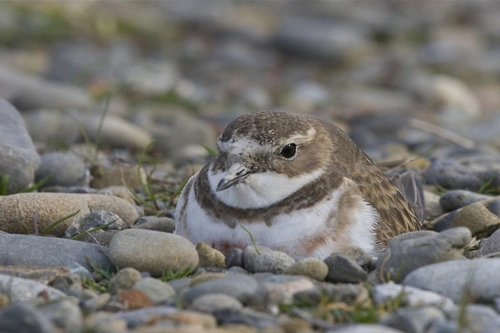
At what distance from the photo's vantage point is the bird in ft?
18.2

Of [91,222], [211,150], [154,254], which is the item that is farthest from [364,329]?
[211,150]

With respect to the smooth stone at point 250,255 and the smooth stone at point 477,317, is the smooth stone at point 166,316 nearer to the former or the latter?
the smooth stone at point 250,255

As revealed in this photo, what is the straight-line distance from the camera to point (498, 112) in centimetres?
1481

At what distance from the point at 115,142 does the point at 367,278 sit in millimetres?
4967

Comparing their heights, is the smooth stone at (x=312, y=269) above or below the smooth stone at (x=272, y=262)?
above

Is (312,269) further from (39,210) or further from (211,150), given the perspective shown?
(211,150)

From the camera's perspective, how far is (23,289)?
4473 millimetres

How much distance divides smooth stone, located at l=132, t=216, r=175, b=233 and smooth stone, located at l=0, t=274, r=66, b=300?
1746 millimetres

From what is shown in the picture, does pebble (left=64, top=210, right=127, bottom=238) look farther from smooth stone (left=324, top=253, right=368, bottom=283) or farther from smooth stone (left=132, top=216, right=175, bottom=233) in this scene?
smooth stone (left=324, top=253, right=368, bottom=283)

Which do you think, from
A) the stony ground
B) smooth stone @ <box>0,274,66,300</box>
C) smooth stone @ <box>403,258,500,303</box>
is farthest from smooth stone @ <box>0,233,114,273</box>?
smooth stone @ <box>403,258,500,303</box>

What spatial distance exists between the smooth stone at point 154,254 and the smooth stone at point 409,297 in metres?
1.10

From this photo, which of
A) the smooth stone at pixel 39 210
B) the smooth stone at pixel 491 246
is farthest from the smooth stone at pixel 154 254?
the smooth stone at pixel 491 246

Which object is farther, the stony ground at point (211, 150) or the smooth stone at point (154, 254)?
the smooth stone at point (154, 254)

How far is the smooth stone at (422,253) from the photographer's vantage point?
4895mm
